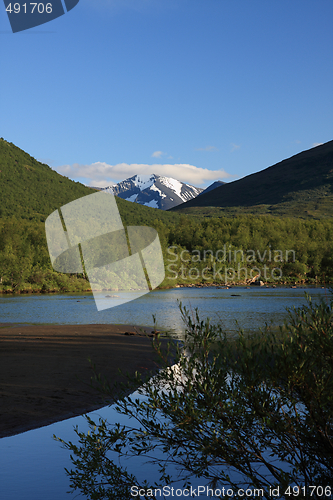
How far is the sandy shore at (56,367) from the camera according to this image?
8.59 m

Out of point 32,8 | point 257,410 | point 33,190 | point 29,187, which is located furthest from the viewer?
point 29,187

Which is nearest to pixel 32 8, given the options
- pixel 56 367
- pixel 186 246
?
pixel 56 367

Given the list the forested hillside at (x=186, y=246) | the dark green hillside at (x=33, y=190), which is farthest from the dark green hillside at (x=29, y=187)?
the forested hillside at (x=186, y=246)

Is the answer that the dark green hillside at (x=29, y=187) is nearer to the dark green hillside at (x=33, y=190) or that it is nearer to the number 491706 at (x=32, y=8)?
the dark green hillside at (x=33, y=190)

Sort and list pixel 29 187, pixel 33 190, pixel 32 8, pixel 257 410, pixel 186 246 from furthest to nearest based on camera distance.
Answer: pixel 29 187 → pixel 33 190 → pixel 186 246 → pixel 32 8 → pixel 257 410

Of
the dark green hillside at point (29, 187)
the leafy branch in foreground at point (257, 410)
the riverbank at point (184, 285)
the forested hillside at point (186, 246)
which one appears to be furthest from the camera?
the dark green hillside at point (29, 187)

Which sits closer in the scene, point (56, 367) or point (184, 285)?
point (56, 367)

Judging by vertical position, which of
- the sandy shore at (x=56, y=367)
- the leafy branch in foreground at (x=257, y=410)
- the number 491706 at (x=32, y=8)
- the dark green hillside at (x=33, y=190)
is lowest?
the sandy shore at (x=56, y=367)

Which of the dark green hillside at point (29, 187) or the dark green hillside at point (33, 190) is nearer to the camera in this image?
the dark green hillside at point (29, 187)

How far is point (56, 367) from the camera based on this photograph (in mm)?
12531

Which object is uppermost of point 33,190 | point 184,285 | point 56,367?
point 33,190

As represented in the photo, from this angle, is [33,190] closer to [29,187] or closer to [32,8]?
[29,187]

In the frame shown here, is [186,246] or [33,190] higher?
[33,190]

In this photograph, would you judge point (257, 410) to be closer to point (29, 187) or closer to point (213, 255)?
point (213, 255)
